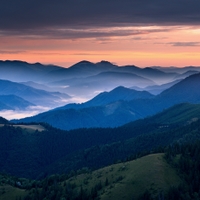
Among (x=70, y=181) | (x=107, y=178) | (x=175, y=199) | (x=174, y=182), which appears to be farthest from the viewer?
(x=70, y=181)

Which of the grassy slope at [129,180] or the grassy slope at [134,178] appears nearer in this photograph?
the grassy slope at [134,178]

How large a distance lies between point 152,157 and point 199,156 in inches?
609

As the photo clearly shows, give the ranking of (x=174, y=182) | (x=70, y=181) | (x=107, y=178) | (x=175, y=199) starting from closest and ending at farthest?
(x=175, y=199) < (x=174, y=182) < (x=107, y=178) < (x=70, y=181)

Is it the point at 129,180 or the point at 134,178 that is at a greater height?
the point at 134,178

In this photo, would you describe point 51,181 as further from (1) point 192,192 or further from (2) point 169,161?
(1) point 192,192

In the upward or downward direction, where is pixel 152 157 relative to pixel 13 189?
upward

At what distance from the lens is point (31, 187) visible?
126 m

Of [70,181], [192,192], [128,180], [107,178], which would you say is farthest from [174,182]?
[70,181]

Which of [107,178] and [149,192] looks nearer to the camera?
[149,192]

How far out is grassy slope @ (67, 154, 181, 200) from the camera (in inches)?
4072

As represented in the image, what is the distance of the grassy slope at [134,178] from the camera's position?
10344 cm

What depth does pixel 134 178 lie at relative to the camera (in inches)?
4343

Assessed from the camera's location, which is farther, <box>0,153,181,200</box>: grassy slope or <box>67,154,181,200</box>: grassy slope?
<box>0,153,181,200</box>: grassy slope

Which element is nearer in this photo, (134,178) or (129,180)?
(129,180)
